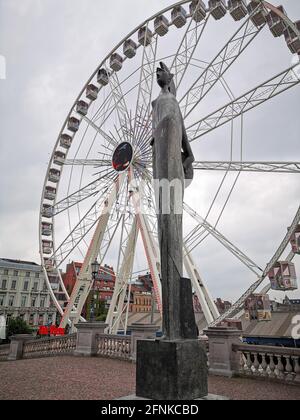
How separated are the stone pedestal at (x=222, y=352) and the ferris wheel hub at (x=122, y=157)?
1206 cm

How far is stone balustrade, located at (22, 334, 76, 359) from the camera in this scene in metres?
15.6

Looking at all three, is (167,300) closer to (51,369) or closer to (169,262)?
(169,262)

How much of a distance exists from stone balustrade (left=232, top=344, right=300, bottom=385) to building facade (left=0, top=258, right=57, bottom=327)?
60.8 meters

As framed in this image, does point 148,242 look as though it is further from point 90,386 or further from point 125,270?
point 90,386

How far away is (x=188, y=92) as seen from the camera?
19422 millimetres

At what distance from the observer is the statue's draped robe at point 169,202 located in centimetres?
467

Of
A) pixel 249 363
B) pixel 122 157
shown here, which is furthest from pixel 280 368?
pixel 122 157

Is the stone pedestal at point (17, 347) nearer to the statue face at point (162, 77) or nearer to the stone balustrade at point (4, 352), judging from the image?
the stone balustrade at point (4, 352)

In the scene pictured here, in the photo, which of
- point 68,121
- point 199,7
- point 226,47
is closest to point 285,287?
point 226,47

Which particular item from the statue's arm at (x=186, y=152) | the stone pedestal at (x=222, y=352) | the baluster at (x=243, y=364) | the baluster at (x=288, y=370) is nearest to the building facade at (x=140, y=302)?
the stone pedestal at (x=222, y=352)

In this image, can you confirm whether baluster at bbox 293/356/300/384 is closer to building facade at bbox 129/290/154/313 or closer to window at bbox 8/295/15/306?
window at bbox 8/295/15/306

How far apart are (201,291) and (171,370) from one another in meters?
13.6

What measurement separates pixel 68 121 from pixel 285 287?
20173mm

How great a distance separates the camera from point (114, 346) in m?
13.7
